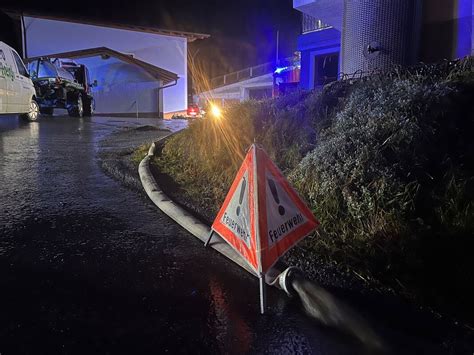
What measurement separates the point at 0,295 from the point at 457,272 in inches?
121

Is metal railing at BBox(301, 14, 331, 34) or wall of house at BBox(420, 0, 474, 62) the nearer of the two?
wall of house at BBox(420, 0, 474, 62)

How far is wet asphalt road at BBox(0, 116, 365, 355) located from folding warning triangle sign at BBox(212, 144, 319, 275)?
32cm

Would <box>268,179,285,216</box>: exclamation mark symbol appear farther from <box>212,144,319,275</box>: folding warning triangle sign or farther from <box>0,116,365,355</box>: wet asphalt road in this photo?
<box>0,116,365,355</box>: wet asphalt road

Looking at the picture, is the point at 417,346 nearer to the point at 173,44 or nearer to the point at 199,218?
the point at 199,218

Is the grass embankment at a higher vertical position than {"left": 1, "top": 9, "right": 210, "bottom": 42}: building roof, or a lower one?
lower

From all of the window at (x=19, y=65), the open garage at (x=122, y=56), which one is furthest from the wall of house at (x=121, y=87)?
the window at (x=19, y=65)

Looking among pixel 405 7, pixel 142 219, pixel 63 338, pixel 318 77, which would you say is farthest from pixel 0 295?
pixel 318 77

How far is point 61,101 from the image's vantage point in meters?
18.8

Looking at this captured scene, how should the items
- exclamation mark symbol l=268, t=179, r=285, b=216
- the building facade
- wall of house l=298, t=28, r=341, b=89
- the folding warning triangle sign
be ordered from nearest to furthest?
the folding warning triangle sign, exclamation mark symbol l=268, t=179, r=285, b=216, the building facade, wall of house l=298, t=28, r=341, b=89

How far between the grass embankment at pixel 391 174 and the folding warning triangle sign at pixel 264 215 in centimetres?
57

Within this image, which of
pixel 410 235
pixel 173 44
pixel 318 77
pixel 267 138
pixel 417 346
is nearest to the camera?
pixel 417 346

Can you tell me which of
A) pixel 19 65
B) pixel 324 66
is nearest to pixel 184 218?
pixel 19 65

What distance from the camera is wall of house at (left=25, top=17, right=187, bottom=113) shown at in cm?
2527

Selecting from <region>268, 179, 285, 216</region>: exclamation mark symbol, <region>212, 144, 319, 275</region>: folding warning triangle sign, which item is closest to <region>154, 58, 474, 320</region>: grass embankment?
<region>212, 144, 319, 275</region>: folding warning triangle sign
